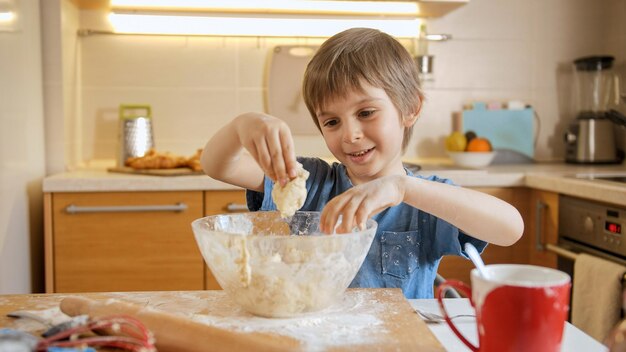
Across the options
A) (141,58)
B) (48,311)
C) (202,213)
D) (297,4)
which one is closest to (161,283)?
(202,213)

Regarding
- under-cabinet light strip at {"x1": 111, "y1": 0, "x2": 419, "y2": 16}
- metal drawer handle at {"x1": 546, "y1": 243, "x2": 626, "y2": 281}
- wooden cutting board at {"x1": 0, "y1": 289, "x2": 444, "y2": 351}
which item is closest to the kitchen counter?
wooden cutting board at {"x1": 0, "y1": 289, "x2": 444, "y2": 351}

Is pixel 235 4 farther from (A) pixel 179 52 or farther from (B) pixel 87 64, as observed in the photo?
(B) pixel 87 64

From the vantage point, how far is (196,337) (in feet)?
2.07

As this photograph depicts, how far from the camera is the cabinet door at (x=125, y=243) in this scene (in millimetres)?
Result: 2062

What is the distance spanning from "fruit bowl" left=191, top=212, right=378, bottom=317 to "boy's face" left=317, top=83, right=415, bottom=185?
382 millimetres

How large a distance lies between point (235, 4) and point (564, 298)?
2136 mm

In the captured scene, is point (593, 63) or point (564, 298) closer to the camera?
point (564, 298)

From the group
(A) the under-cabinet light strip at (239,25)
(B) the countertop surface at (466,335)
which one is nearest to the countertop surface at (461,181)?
(A) the under-cabinet light strip at (239,25)

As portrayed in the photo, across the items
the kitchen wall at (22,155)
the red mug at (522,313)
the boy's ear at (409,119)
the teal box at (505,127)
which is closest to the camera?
the red mug at (522,313)

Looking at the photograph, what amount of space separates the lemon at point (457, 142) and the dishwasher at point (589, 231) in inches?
21.2

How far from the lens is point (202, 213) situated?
211 centimetres

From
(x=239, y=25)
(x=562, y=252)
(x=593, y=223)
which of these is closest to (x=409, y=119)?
(x=593, y=223)

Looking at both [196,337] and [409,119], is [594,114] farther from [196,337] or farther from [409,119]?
[196,337]

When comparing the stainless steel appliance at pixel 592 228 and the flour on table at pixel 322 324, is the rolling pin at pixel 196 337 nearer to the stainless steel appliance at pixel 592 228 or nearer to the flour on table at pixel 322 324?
the flour on table at pixel 322 324
